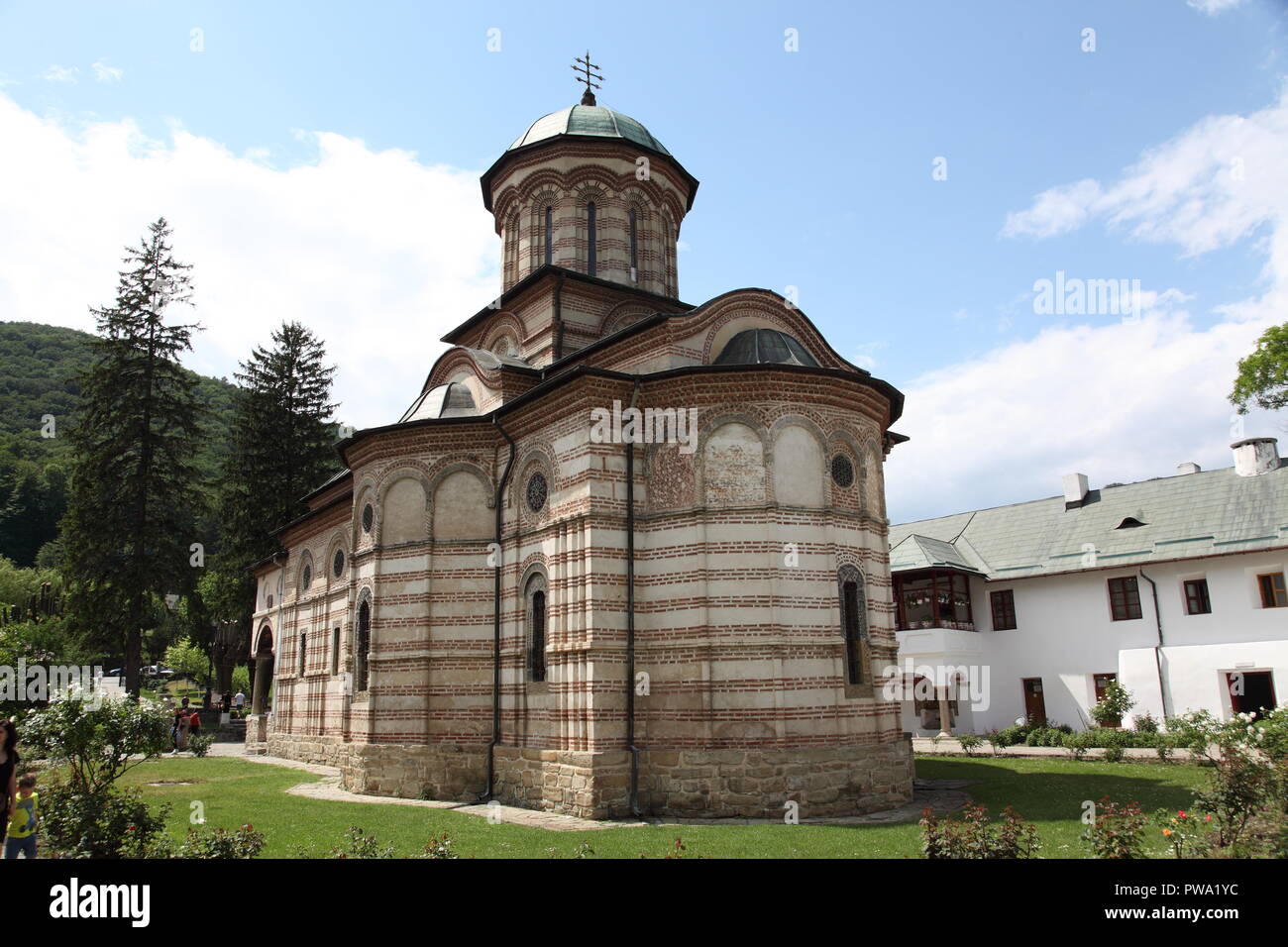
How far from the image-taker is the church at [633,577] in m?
11.5

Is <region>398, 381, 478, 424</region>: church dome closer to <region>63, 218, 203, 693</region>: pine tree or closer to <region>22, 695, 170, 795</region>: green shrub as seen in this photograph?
<region>22, 695, 170, 795</region>: green shrub

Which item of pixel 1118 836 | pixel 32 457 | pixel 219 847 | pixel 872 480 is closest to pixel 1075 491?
pixel 872 480

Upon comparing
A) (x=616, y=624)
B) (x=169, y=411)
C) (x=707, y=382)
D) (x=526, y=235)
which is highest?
(x=526, y=235)

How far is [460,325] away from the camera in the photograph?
18891 millimetres

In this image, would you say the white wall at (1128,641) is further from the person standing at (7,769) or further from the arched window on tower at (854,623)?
the person standing at (7,769)

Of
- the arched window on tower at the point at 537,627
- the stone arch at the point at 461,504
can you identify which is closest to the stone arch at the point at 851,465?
the arched window on tower at the point at 537,627

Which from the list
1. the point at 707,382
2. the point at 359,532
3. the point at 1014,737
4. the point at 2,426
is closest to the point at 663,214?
the point at 707,382

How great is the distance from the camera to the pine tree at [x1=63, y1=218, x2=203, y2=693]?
76.3 feet

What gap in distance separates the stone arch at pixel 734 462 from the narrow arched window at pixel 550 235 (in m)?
7.27

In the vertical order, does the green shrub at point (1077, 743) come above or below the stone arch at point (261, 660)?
below

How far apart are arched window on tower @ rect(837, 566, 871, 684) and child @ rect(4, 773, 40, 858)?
9.49m

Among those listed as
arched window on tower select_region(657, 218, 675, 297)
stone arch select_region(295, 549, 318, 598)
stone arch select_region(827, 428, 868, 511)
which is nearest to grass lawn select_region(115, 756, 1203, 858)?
stone arch select_region(827, 428, 868, 511)

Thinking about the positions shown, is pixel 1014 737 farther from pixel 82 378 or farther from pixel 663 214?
pixel 82 378
